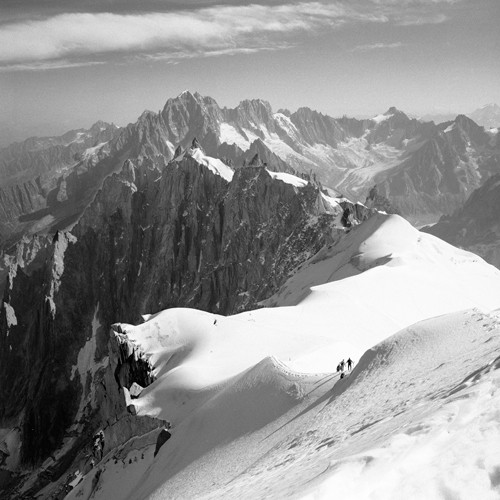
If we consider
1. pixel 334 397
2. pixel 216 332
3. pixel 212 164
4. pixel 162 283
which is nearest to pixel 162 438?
pixel 216 332

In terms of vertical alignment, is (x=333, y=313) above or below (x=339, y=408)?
below

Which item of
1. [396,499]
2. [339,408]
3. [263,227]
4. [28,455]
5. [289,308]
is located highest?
[396,499]

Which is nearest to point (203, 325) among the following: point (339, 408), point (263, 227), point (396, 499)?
point (339, 408)

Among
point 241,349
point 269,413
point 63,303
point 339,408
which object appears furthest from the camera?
point 63,303

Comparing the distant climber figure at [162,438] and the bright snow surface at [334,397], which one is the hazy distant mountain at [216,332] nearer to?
the bright snow surface at [334,397]

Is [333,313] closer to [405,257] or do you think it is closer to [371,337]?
[371,337]

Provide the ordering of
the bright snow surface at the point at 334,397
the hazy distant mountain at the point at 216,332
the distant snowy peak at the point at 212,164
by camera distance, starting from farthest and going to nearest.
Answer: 1. the distant snowy peak at the point at 212,164
2. the hazy distant mountain at the point at 216,332
3. the bright snow surface at the point at 334,397

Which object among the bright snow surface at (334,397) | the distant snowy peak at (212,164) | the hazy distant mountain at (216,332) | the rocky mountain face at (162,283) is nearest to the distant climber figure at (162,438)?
the hazy distant mountain at (216,332)

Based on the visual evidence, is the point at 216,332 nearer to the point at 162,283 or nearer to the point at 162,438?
the point at 162,438
